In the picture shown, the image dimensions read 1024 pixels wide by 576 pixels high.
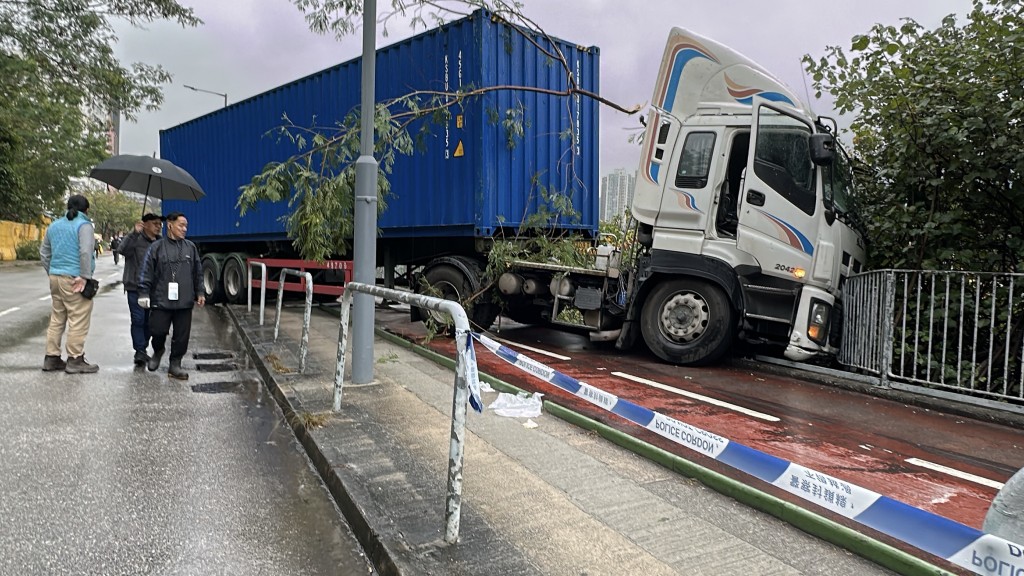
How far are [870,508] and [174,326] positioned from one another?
6634mm

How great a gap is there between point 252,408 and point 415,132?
4295 mm

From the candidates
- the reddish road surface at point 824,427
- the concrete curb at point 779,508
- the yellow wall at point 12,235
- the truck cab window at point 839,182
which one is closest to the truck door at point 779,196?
the truck cab window at point 839,182

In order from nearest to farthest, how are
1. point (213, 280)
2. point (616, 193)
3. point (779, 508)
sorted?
point (779, 508)
point (616, 193)
point (213, 280)

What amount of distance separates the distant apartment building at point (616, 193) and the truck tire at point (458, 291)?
2078 millimetres

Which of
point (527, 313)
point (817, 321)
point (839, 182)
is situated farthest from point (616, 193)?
point (817, 321)

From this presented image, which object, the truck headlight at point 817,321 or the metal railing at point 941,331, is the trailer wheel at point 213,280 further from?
the metal railing at point 941,331

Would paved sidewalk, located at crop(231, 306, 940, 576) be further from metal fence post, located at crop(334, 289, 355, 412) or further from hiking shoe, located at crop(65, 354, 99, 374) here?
hiking shoe, located at crop(65, 354, 99, 374)

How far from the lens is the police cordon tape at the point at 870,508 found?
1606 millimetres

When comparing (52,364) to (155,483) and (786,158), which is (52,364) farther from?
(786,158)

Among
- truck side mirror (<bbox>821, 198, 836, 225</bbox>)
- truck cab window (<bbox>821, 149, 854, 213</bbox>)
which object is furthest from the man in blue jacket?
truck cab window (<bbox>821, 149, 854, 213</bbox>)

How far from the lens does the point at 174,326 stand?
22.0 ft

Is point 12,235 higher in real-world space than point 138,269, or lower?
higher

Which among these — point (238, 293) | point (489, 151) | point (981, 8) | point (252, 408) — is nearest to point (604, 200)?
point (489, 151)

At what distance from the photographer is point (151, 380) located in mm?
6426
